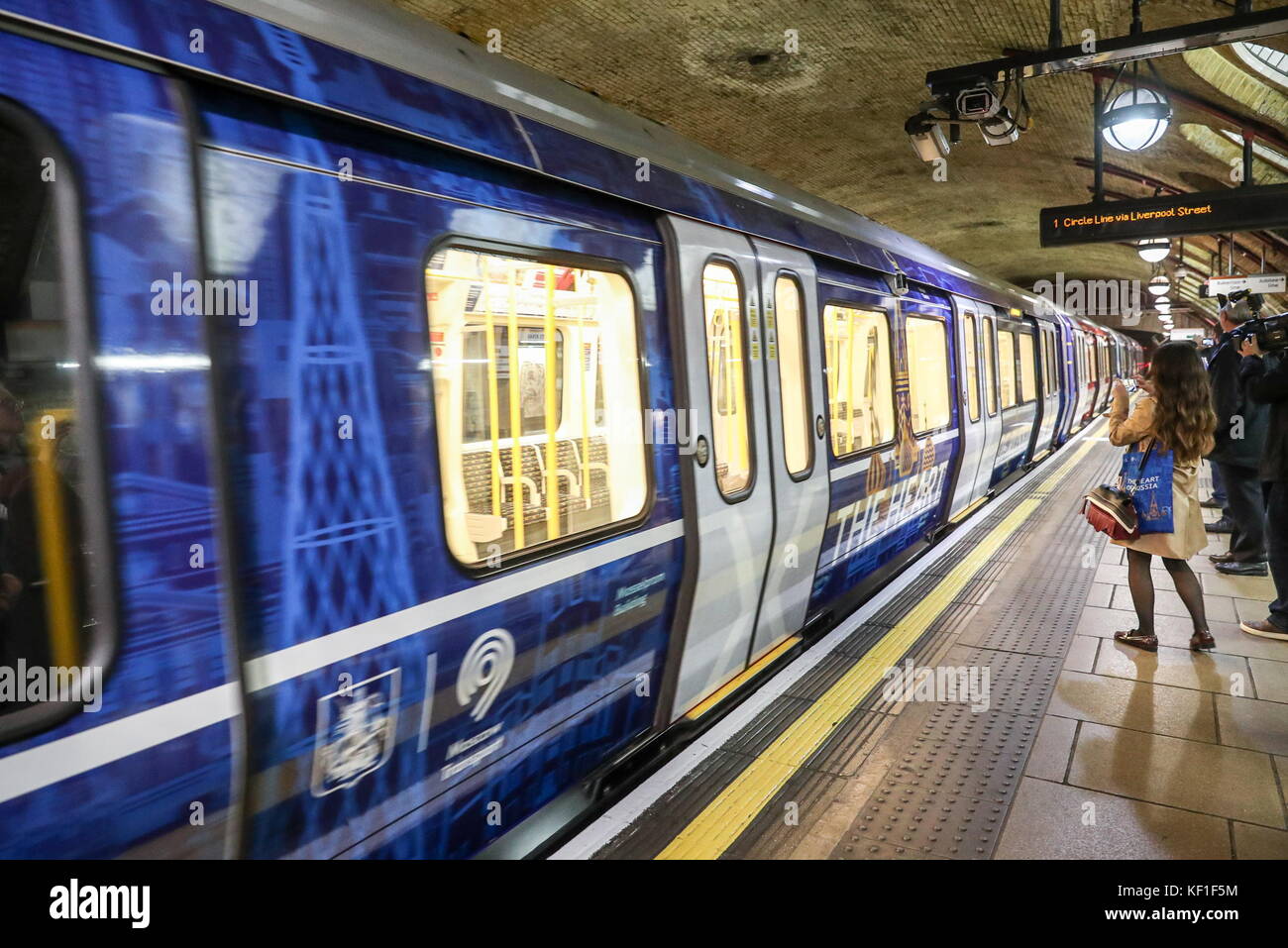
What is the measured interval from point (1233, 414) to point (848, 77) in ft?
17.6

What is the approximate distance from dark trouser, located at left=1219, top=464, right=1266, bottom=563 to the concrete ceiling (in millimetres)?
3425

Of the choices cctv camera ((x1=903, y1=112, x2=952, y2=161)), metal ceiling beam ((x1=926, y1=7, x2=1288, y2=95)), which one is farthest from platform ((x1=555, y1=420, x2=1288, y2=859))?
cctv camera ((x1=903, y1=112, x2=952, y2=161))

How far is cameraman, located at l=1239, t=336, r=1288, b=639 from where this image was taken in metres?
4.47

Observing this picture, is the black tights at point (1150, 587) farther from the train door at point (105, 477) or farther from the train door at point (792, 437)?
the train door at point (105, 477)

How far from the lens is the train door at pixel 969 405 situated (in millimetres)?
7535

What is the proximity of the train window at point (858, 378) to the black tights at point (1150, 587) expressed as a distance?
1578mm

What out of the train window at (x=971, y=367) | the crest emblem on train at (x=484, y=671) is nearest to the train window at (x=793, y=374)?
the crest emblem on train at (x=484, y=671)

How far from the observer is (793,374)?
435cm

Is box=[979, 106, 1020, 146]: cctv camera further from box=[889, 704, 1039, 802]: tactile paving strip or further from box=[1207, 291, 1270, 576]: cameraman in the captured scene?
box=[889, 704, 1039, 802]: tactile paving strip

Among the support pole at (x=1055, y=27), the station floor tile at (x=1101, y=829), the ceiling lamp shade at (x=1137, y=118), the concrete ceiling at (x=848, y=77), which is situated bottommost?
the station floor tile at (x=1101, y=829)

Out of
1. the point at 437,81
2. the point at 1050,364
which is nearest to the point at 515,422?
the point at 437,81

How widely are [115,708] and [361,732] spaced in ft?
1.95

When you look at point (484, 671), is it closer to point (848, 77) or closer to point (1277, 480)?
point (1277, 480)

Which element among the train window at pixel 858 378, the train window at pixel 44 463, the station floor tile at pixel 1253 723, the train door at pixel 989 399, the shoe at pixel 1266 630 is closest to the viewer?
the train window at pixel 44 463
